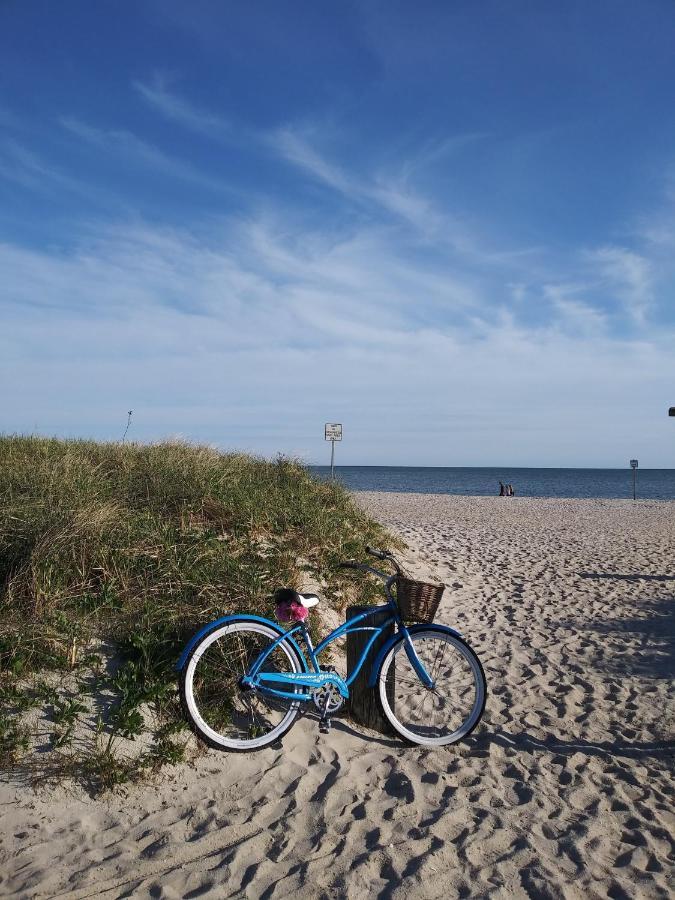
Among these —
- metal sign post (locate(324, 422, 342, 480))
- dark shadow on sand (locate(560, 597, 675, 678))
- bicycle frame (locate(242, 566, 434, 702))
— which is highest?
metal sign post (locate(324, 422, 342, 480))

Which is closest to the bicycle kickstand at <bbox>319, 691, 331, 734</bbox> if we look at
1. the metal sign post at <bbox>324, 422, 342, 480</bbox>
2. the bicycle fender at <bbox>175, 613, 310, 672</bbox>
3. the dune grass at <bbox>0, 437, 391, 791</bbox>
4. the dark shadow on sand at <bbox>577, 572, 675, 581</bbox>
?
the bicycle fender at <bbox>175, 613, 310, 672</bbox>

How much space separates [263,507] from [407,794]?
4.99m

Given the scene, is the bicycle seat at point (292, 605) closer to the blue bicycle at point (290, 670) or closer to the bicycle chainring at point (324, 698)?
the blue bicycle at point (290, 670)

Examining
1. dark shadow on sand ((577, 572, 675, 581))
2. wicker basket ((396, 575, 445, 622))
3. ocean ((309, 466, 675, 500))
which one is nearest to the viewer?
wicker basket ((396, 575, 445, 622))

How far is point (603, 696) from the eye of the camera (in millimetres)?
5855

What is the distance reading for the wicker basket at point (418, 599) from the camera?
463 centimetres

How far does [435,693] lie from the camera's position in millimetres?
5664

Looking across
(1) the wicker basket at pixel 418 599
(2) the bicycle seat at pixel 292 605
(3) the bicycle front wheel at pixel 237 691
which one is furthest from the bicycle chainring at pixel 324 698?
(1) the wicker basket at pixel 418 599

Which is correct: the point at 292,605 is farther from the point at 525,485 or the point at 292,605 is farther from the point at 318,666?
the point at 525,485

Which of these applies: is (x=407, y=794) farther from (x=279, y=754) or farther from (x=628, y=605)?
(x=628, y=605)

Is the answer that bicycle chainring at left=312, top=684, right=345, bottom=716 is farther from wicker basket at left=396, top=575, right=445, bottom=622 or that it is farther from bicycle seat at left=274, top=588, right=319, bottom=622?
wicker basket at left=396, top=575, right=445, bottom=622

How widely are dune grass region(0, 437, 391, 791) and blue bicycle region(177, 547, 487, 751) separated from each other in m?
0.36

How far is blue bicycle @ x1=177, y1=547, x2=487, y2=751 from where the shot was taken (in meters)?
4.31

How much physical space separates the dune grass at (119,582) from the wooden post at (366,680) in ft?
4.11
